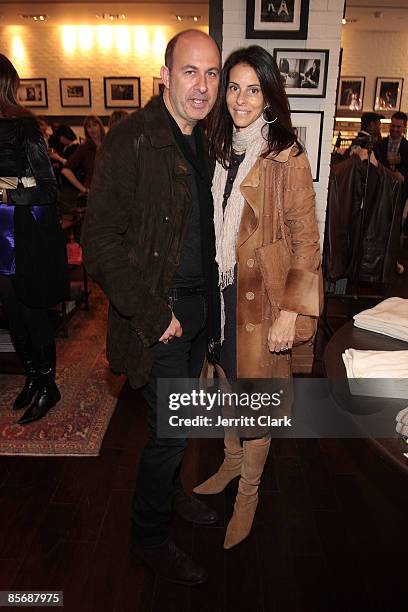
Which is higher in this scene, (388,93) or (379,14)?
(379,14)

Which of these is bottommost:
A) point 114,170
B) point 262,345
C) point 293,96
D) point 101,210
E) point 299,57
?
point 262,345

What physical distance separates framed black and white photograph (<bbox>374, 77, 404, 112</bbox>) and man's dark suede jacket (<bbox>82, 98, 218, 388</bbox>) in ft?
32.0

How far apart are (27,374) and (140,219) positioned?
190 centimetres

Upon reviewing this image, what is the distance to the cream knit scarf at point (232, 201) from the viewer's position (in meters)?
1.91

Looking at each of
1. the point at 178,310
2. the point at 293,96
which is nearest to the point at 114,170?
the point at 178,310

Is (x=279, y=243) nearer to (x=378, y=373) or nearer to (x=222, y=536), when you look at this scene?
(x=378, y=373)

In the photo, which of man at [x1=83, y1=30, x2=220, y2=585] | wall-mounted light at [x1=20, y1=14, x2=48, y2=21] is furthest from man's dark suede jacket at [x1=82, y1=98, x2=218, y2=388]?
wall-mounted light at [x1=20, y1=14, x2=48, y2=21]

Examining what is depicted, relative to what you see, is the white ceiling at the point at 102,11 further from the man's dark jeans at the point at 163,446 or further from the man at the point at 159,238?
the man's dark jeans at the point at 163,446

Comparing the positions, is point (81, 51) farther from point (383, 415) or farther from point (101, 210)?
point (383, 415)

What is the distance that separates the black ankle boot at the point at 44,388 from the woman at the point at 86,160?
10.6 ft

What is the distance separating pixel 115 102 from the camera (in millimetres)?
10875

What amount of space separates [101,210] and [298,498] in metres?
1.73

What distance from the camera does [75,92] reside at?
35.7 feet

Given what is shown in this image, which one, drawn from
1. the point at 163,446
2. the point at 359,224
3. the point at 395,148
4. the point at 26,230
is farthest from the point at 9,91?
the point at 395,148
